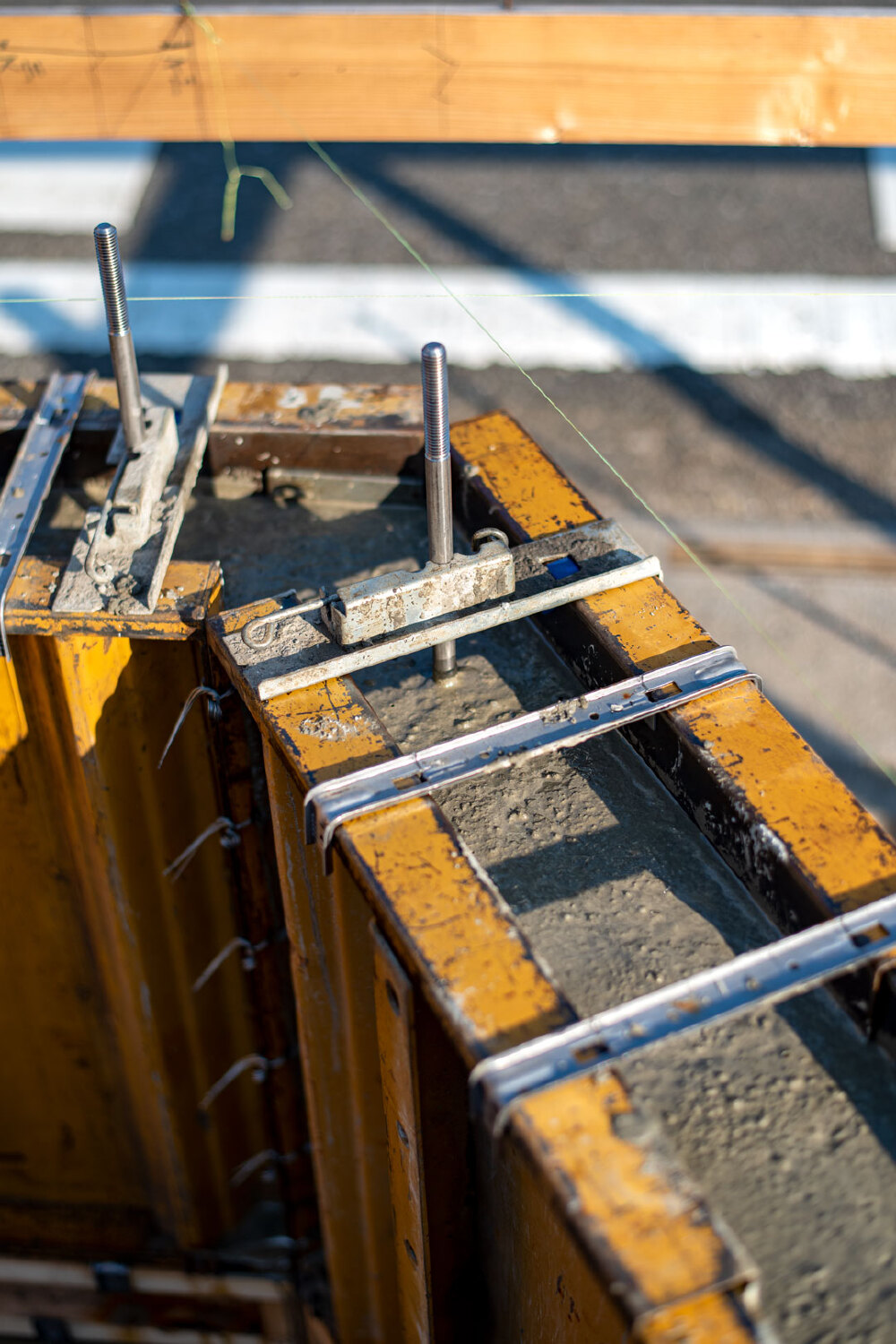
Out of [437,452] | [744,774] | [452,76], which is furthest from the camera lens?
[452,76]

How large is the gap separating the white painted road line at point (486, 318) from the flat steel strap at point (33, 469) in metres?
4.63

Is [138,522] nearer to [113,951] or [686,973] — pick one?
[113,951]

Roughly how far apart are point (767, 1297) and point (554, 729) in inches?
40.7

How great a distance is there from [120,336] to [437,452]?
980 mm

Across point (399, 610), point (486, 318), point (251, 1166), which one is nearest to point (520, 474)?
point (399, 610)

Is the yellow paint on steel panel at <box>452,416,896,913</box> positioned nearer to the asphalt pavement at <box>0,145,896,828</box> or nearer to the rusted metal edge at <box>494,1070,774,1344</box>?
the rusted metal edge at <box>494,1070,774,1344</box>

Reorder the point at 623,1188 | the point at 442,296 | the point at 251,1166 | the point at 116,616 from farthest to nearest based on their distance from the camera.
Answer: the point at 442,296
the point at 251,1166
the point at 116,616
the point at 623,1188

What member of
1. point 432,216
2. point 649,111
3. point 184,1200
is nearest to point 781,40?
point 649,111

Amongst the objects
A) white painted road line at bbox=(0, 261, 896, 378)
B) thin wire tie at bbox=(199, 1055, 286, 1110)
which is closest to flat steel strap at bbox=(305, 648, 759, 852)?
thin wire tie at bbox=(199, 1055, 286, 1110)

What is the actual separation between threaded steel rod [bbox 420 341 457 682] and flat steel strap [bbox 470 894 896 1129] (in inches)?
40.3

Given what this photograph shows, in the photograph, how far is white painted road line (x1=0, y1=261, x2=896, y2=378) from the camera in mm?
8203

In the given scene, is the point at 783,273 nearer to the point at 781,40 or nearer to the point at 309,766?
the point at 781,40

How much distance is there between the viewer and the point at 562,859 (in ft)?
8.77

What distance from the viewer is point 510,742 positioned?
2572 millimetres
